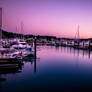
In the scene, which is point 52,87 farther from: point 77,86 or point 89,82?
point 89,82

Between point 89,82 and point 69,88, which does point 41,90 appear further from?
point 89,82

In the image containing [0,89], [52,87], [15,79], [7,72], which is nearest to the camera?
[0,89]

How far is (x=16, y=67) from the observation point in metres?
13.2

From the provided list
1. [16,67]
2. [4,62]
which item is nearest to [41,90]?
[16,67]

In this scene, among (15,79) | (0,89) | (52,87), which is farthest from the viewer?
(15,79)

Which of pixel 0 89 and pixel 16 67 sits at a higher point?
pixel 16 67

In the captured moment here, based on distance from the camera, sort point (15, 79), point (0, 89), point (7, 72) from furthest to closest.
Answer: point (7, 72), point (15, 79), point (0, 89)

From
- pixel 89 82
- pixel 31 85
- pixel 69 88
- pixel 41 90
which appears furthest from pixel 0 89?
pixel 89 82

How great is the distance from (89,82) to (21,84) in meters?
6.92

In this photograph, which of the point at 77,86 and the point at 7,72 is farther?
the point at 7,72

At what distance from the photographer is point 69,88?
9.77 m

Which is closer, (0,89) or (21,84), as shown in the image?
(0,89)

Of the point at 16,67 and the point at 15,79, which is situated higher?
the point at 16,67

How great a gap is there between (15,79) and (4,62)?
9.68ft
